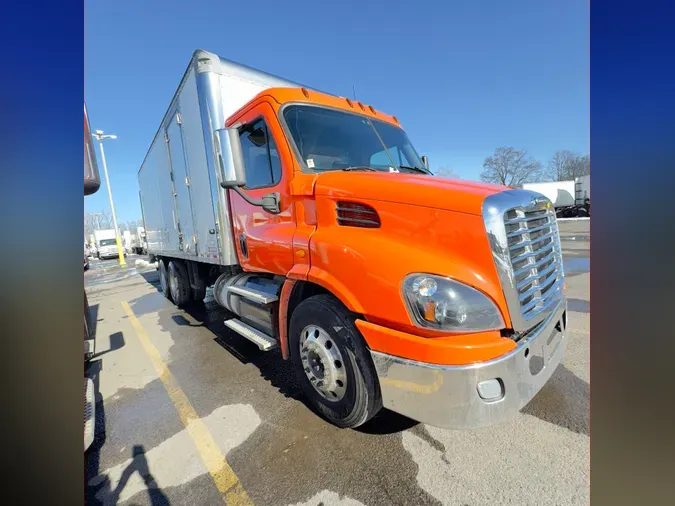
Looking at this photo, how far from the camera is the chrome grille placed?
1947 mm

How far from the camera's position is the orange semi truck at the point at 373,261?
181cm

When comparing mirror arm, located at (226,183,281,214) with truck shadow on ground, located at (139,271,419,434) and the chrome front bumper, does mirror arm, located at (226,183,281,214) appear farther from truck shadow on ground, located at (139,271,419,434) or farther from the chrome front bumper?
truck shadow on ground, located at (139,271,419,434)

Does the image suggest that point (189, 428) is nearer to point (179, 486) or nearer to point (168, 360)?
point (179, 486)

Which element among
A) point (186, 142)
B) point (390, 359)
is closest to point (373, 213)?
point (390, 359)

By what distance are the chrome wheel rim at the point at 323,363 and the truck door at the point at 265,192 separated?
70 cm

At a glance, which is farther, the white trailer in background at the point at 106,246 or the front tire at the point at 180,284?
the white trailer in background at the point at 106,246

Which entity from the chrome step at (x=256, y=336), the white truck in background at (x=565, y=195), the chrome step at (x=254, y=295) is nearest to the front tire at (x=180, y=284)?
the chrome step at (x=254, y=295)

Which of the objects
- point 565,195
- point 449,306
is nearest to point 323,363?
point 449,306

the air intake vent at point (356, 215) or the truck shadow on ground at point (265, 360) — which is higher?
the air intake vent at point (356, 215)

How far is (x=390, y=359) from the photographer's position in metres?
1.96

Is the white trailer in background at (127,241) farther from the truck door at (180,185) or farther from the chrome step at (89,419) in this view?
the chrome step at (89,419)

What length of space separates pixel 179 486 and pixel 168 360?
2.64 meters

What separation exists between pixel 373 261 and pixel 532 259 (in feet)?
3.59

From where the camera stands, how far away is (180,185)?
5.30 meters
